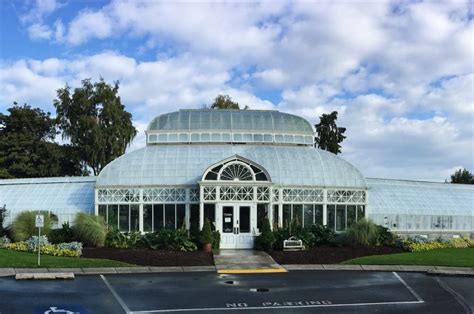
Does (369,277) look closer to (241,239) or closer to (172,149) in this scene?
(241,239)

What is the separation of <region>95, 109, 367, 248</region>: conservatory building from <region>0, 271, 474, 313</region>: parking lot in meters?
8.09

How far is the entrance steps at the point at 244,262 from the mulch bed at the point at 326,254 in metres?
0.65

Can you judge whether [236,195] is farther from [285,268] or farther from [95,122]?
[95,122]

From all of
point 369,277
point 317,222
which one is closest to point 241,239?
point 317,222

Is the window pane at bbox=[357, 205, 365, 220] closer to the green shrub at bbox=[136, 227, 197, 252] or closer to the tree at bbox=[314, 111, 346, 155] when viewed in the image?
the green shrub at bbox=[136, 227, 197, 252]

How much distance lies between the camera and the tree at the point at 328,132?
5255 centimetres

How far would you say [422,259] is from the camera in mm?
23266

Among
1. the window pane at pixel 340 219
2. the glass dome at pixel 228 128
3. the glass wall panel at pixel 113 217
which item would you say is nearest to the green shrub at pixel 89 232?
the glass wall panel at pixel 113 217

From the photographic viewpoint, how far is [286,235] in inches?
1067

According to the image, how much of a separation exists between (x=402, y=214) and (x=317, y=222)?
220 inches

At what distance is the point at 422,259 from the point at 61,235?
17712 mm

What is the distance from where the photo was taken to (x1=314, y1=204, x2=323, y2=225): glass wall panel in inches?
1168

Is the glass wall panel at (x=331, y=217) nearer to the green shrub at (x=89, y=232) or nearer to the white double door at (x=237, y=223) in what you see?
the white double door at (x=237, y=223)

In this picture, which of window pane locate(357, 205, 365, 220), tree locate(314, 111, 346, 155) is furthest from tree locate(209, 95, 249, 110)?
window pane locate(357, 205, 365, 220)
